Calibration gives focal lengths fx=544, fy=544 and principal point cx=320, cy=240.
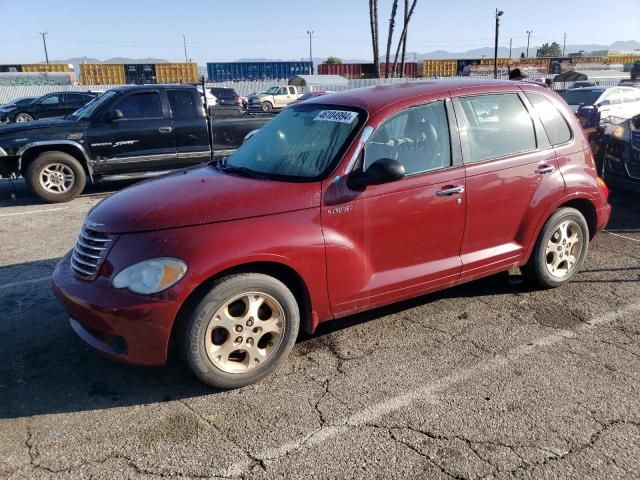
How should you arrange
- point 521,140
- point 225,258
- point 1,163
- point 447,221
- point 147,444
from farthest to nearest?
point 1,163
point 521,140
point 447,221
point 225,258
point 147,444

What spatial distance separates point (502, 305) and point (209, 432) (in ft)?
8.64

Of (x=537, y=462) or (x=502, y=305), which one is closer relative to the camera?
(x=537, y=462)

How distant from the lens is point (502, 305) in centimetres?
443

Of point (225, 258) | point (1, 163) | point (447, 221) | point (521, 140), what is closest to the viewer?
point (225, 258)

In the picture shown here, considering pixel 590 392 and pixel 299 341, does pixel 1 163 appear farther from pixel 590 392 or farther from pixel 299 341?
pixel 590 392

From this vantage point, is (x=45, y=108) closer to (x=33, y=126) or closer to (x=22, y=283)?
(x=33, y=126)

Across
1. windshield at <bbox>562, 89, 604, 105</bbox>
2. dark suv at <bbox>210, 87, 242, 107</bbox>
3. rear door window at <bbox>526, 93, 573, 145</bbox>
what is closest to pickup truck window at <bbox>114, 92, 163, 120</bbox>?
rear door window at <bbox>526, 93, 573, 145</bbox>

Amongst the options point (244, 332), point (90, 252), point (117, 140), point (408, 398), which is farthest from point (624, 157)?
point (117, 140)

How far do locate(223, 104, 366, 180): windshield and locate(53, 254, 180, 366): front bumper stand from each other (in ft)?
3.96

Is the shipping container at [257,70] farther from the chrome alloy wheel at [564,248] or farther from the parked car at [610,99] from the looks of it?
the chrome alloy wheel at [564,248]

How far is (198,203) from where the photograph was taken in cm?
326

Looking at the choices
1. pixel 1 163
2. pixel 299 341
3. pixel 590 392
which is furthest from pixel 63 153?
pixel 590 392

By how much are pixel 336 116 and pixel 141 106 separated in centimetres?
611

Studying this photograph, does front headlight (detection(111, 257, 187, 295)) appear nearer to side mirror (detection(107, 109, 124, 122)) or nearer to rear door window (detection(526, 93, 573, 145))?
rear door window (detection(526, 93, 573, 145))
